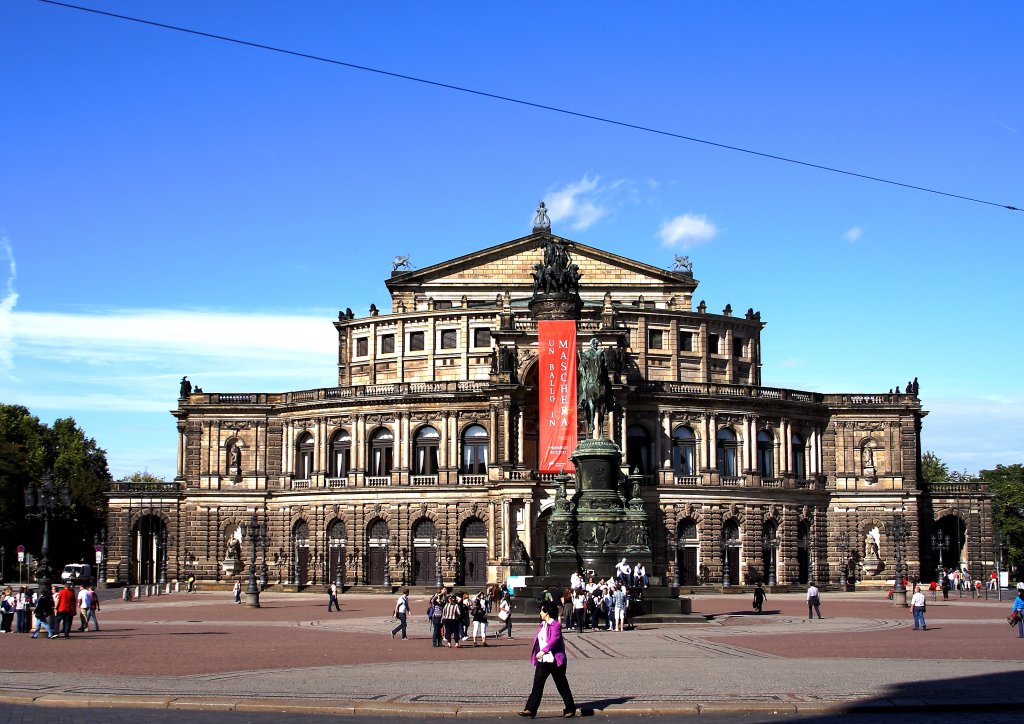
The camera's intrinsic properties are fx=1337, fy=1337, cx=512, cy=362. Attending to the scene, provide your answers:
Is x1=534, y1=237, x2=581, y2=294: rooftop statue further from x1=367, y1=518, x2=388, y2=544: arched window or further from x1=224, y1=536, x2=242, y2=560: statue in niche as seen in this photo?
x1=224, y1=536, x2=242, y2=560: statue in niche

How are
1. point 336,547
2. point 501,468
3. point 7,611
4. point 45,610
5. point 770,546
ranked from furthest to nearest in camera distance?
point 336,547 < point 770,546 < point 501,468 < point 7,611 < point 45,610

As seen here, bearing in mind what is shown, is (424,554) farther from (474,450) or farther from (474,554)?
(474,450)

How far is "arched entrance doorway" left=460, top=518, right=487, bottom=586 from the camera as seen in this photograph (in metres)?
91.2

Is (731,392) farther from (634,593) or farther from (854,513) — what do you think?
(634,593)

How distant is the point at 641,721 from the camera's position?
22.2 metres

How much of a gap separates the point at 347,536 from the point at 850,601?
35937 mm

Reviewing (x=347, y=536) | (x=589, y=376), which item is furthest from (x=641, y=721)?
(x=347, y=536)

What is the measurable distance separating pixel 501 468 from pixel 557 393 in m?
9.26

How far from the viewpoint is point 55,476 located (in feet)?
379

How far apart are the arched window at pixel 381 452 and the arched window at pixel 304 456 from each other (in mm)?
5560

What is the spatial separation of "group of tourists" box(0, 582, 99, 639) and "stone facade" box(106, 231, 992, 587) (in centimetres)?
4220

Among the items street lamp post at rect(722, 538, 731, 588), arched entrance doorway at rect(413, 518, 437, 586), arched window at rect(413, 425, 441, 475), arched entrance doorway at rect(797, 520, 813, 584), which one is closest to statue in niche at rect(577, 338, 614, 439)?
street lamp post at rect(722, 538, 731, 588)

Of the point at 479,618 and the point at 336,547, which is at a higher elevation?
the point at 336,547

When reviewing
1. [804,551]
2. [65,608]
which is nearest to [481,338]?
[804,551]
